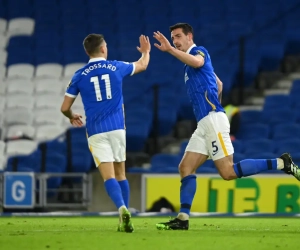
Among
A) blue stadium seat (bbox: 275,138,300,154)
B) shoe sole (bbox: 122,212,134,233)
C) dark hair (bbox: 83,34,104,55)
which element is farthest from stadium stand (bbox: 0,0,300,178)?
shoe sole (bbox: 122,212,134,233)

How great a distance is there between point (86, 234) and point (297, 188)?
5.09 meters

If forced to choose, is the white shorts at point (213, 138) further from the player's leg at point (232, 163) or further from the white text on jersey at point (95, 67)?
the white text on jersey at point (95, 67)

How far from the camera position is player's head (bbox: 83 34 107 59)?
25.0 feet

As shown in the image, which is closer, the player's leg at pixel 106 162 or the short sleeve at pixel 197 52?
the player's leg at pixel 106 162

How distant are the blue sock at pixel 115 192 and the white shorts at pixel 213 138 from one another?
797 mm

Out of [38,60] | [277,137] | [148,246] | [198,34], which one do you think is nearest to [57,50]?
[38,60]

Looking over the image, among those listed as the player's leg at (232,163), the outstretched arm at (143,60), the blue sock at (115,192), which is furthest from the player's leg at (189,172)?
the outstretched arm at (143,60)

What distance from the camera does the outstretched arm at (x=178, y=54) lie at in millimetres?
7469

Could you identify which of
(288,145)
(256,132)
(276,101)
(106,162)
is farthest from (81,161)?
(106,162)

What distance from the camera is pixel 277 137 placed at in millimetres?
13531

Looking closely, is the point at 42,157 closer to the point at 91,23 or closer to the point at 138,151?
the point at 138,151

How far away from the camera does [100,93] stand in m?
7.67

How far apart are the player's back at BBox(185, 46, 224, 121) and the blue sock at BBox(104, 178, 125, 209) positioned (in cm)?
101

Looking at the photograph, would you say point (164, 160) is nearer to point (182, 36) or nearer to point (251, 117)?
point (251, 117)
